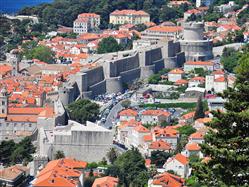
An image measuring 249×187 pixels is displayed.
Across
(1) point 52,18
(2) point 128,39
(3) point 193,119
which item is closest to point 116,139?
(3) point 193,119

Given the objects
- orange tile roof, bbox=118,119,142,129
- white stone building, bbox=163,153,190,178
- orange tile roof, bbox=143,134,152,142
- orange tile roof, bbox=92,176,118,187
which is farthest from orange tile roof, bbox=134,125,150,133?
orange tile roof, bbox=92,176,118,187

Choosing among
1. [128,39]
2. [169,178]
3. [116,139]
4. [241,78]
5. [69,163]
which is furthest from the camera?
[128,39]

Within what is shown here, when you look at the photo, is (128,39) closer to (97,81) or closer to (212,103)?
(97,81)

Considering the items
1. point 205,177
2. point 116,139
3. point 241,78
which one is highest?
point 241,78

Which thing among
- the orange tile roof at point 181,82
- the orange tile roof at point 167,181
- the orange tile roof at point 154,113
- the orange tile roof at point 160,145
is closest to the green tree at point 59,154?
the orange tile roof at point 160,145

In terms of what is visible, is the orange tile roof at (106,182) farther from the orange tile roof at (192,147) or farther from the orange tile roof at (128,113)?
the orange tile roof at (128,113)

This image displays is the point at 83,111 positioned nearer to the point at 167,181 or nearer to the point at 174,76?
the point at 167,181

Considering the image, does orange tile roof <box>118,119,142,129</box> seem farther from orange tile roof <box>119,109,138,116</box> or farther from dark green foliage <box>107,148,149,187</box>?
Result: dark green foliage <box>107,148,149,187</box>
